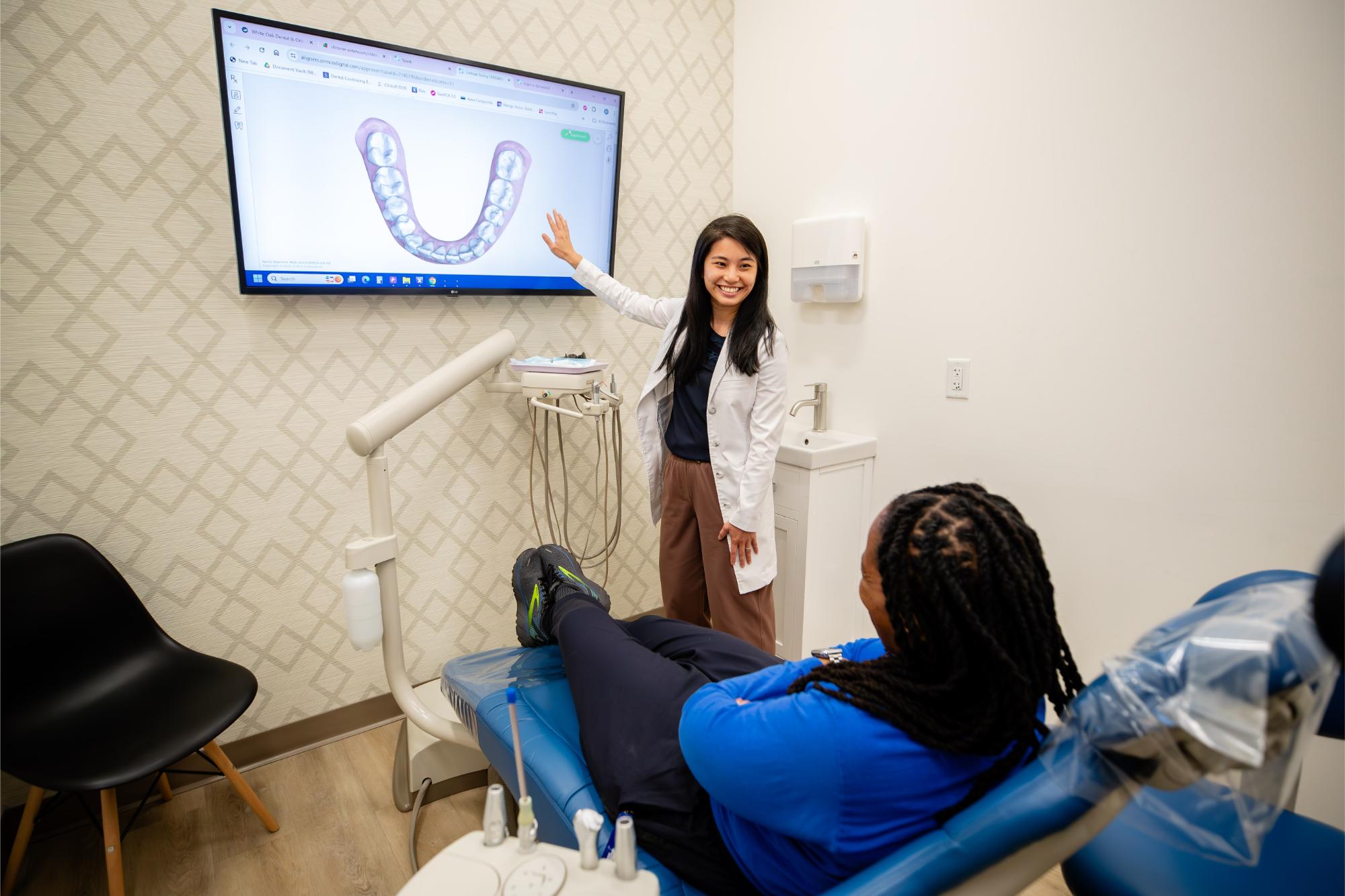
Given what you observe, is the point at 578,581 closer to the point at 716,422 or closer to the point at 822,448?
the point at 716,422

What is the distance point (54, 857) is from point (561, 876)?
1761 mm

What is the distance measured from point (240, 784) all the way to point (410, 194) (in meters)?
1.62

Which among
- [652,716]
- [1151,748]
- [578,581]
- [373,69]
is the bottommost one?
[652,716]

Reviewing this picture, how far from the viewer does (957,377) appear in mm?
2146

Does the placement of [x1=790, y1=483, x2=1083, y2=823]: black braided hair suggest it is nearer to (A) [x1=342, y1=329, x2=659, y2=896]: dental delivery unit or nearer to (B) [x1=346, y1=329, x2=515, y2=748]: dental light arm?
(A) [x1=342, y1=329, x2=659, y2=896]: dental delivery unit

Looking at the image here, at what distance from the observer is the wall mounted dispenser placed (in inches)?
91.8

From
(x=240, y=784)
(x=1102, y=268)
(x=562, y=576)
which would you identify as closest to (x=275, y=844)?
(x=240, y=784)

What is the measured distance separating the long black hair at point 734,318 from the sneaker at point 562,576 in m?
0.67

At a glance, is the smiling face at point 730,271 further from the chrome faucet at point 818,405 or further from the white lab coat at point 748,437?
the chrome faucet at point 818,405

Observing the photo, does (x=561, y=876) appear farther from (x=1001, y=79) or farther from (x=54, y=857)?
(x=1001, y=79)

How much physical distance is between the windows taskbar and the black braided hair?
64.0 inches

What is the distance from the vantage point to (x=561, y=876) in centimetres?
74

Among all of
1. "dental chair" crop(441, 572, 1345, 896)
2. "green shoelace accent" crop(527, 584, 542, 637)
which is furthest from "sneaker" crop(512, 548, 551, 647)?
"dental chair" crop(441, 572, 1345, 896)

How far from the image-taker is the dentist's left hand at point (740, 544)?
80.7 inches
